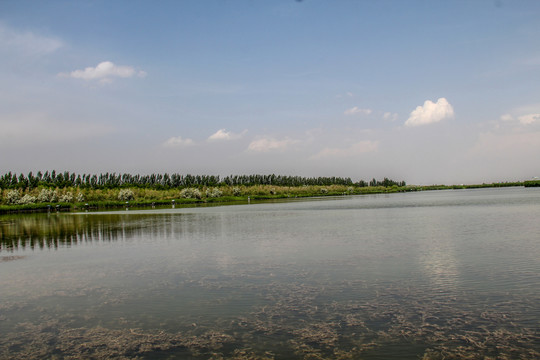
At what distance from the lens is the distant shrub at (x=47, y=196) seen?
83000mm

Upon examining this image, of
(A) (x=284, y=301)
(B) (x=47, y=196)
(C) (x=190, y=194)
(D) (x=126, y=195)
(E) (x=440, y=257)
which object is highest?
(B) (x=47, y=196)

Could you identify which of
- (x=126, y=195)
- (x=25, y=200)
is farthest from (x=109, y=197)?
(x=25, y=200)

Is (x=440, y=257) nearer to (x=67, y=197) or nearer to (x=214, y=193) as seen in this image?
(x=67, y=197)

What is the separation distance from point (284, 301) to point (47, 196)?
88197 millimetres

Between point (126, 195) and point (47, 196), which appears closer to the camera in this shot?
point (47, 196)

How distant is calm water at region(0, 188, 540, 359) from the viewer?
21.3ft

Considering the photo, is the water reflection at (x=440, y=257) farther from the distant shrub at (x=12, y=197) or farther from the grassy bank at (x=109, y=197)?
the distant shrub at (x=12, y=197)

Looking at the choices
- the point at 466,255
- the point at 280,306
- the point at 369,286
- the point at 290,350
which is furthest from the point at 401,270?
the point at 290,350

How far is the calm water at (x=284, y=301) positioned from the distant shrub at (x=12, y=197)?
73.2 m

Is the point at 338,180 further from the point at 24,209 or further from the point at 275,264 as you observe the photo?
the point at 275,264

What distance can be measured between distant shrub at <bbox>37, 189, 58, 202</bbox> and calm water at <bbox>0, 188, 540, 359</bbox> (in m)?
74.8

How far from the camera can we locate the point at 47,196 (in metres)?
84.1

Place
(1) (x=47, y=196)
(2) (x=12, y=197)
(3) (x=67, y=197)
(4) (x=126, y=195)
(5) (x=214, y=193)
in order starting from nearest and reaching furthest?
(2) (x=12, y=197), (1) (x=47, y=196), (3) (x=67, y=197), (4) (x=126, y=195), (5) (x=214, y=193)

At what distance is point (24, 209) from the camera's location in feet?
247
